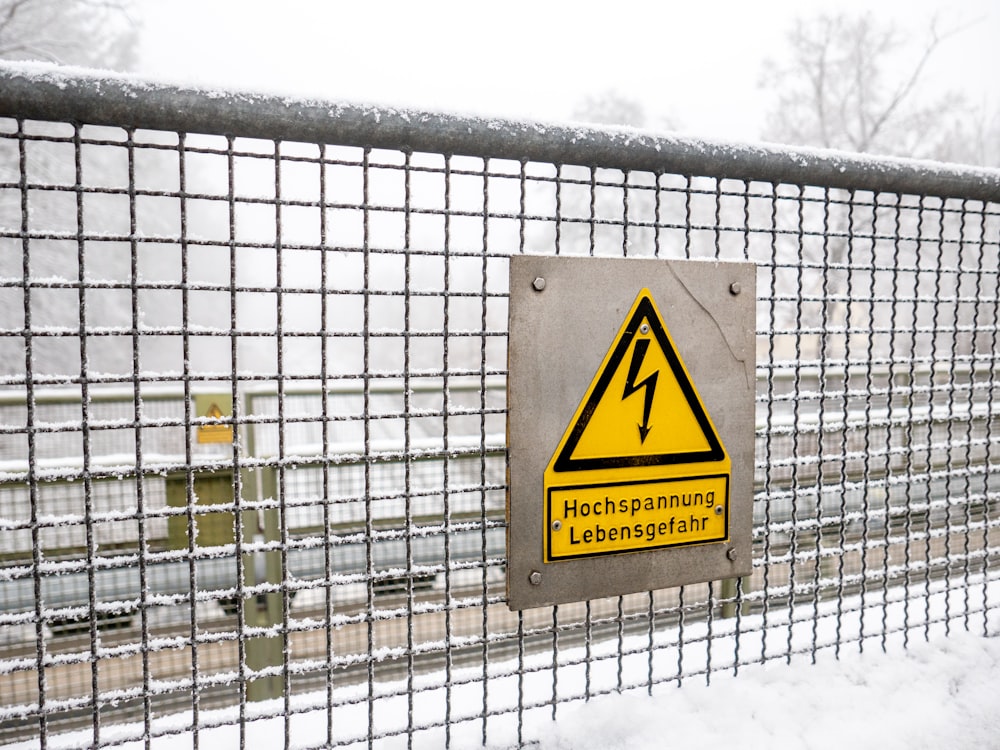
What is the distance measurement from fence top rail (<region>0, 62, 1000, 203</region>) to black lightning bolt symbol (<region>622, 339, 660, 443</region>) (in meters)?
0.35

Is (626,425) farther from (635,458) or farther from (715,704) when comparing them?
(715,704)

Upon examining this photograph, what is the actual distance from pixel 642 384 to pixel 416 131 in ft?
2.03

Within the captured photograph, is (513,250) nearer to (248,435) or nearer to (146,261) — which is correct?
(248,435)

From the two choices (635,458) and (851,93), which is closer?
(635,458)

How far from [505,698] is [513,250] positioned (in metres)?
0.92

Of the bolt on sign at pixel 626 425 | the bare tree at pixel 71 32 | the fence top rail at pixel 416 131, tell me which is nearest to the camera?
the fence top rail at pixel 416 131

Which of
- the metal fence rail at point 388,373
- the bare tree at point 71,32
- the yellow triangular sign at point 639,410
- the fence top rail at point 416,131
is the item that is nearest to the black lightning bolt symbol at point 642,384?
the yellow triangular sign at point 639,410

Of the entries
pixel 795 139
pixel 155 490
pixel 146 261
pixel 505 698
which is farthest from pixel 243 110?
pixel 146 261

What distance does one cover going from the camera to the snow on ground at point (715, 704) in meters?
1.24

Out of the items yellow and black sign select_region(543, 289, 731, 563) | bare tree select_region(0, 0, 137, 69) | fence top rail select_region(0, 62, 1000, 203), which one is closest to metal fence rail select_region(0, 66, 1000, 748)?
fence top rail select_region(0, 62, 1000, 203)

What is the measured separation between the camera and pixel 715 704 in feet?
4.67

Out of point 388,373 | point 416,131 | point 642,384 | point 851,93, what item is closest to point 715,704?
point 642,384

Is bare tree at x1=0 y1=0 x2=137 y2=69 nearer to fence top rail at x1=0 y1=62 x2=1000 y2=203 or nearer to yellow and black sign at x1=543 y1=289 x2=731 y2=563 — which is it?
fence top rail at x1=0 y1=62 x2=1000 y2=203

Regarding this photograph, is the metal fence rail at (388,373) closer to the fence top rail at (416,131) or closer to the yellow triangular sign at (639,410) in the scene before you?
the fence top rail at (416,131)
